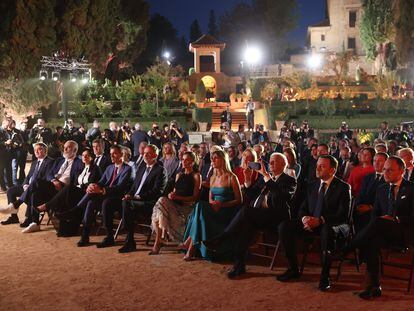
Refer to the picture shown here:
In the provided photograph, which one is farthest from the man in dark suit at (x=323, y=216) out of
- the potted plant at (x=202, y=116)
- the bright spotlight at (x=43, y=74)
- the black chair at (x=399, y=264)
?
the potted plant at (x=202, y=116)

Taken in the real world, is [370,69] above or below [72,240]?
above

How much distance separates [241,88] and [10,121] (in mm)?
39522

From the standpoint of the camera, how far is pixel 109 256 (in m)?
7.14

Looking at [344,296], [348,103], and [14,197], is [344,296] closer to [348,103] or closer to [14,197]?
[14,197]

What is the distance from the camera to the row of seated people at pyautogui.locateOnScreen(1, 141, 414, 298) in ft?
18.7

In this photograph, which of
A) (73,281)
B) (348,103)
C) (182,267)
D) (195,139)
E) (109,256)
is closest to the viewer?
(73,281)

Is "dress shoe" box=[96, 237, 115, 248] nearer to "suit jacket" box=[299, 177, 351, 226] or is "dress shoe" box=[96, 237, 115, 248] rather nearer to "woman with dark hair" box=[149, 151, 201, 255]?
"woman with dark hair" box=[149, 151, 201, 255]

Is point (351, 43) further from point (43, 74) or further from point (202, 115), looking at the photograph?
point (43, 74)

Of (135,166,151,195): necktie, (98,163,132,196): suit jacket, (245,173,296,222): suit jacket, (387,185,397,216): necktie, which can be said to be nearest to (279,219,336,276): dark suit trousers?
(245,173,296,222): suit jacket

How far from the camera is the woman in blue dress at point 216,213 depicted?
22.2 feet

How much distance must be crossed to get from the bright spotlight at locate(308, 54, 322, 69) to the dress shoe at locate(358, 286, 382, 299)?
5488cm

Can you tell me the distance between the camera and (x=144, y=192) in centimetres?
793

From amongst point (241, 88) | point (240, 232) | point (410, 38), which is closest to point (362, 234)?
point (240, 232)

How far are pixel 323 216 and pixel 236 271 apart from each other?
1.20m
